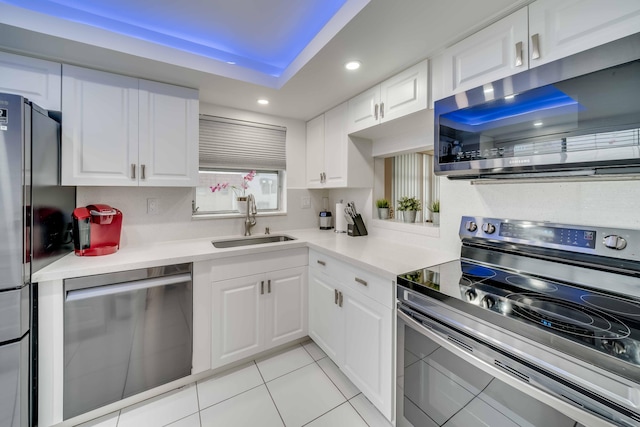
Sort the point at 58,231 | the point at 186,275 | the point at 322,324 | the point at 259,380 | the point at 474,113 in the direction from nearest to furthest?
1. the point at 474,113
2. the point at 58,231
3. the point at 186,275
4. the point at 259,380
5. the point at 322,324

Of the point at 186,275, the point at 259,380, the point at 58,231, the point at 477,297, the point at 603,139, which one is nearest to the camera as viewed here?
the point at 603,139

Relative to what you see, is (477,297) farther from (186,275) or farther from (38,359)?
(38,359)

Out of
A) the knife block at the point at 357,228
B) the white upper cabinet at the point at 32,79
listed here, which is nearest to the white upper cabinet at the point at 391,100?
the knife block at the point at 357,228

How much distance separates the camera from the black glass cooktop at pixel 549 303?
72 cm

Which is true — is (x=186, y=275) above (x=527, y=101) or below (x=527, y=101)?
below

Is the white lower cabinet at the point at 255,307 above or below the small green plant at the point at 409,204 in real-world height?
below

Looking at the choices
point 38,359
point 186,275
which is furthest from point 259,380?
point 38,359

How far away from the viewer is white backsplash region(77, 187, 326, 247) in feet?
6.26

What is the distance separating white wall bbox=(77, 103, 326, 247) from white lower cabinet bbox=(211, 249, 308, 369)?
0.67 m

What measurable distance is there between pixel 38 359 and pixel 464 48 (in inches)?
109

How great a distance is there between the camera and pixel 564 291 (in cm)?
103

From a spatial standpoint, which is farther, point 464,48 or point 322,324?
point 322,324

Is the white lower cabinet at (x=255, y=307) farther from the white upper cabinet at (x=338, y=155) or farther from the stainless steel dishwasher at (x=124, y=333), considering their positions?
the white upper cabinet at (x=338, y=155)

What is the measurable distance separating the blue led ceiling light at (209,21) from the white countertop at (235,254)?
1.38m
